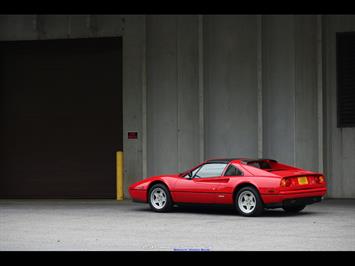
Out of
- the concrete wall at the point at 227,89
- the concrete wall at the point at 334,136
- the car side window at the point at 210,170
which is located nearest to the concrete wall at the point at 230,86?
the concrete wall at the point at 227,89

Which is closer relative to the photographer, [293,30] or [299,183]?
[299,183]

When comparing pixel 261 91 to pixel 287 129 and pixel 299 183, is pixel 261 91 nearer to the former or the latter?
pixel 287 129

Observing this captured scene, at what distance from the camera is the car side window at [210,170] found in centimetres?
1666

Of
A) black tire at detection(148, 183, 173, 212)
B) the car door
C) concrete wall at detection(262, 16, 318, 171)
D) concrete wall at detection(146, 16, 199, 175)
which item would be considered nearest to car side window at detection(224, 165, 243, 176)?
the car door

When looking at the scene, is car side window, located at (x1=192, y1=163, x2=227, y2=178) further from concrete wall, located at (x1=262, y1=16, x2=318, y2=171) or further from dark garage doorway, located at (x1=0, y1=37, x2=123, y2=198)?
dark garage doorway, located at (x1=0, y1=37, x2=123, y2=198)

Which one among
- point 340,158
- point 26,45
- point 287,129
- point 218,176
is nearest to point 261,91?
point 287,129

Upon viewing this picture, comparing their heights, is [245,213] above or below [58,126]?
below

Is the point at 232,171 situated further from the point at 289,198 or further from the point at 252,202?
the point at 289,198

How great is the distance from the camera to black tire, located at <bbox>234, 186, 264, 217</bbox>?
15732 mm

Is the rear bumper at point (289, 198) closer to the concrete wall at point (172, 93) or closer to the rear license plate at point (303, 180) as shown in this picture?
the rear license plate at point (303, 180)

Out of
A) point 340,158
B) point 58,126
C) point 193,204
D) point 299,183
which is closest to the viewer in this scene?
point 299,183

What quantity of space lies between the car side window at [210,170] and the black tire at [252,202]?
2.49 feet

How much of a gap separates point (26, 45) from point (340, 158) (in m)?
9.88

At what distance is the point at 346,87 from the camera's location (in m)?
21.1
